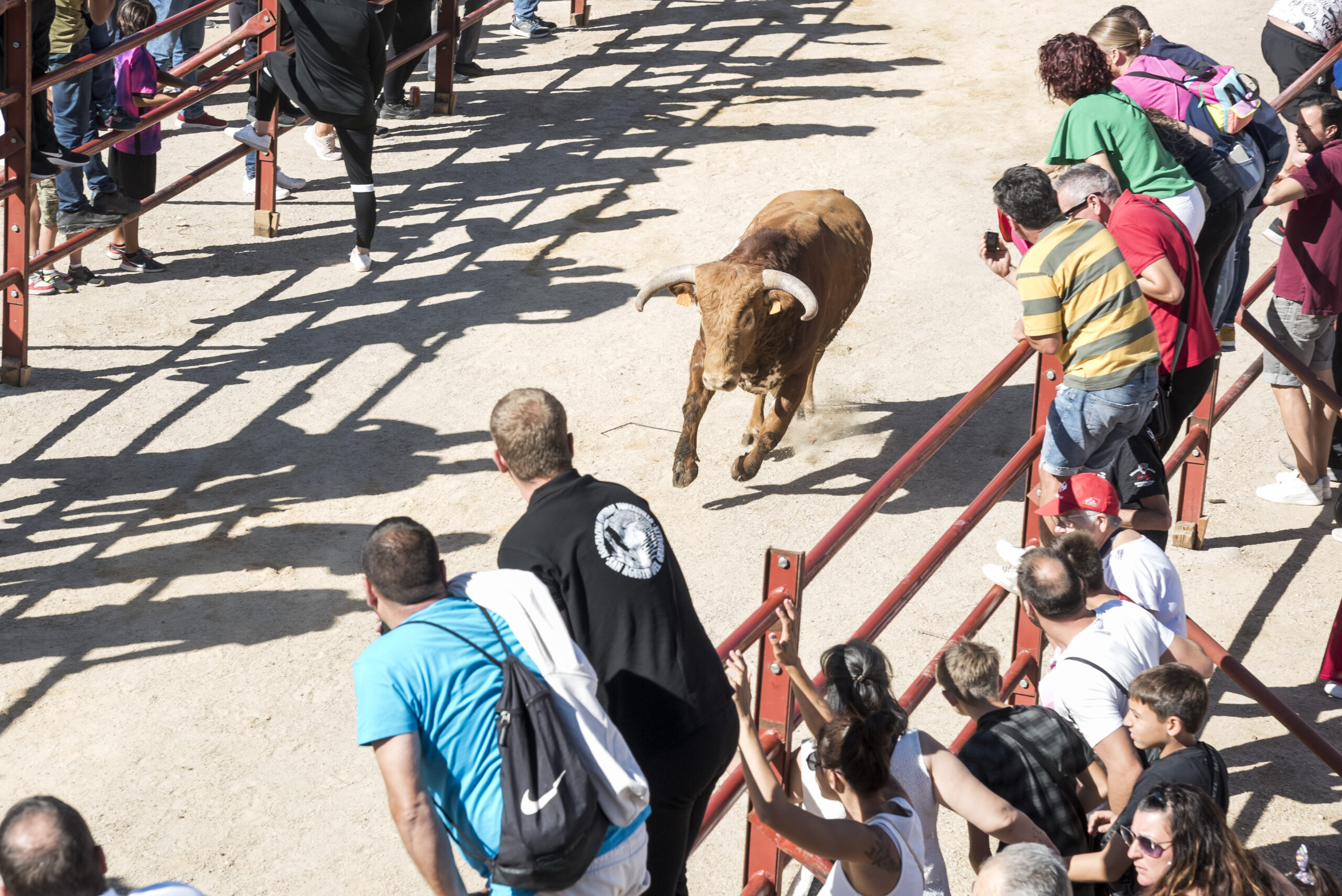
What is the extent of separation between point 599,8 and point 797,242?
9024mm

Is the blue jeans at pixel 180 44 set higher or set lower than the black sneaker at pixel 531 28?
higher

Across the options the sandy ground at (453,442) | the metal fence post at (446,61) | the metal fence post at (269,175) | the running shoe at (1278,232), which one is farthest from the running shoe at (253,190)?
the running shoe at (1278,232)

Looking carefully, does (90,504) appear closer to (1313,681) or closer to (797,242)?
(797,242)

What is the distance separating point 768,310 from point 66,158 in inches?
179

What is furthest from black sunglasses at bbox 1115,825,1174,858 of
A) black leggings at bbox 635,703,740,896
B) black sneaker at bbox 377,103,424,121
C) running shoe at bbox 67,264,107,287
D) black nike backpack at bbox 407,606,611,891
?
black sneaker at bbox 377,103,424,121

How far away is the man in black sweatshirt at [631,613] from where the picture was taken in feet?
10.5

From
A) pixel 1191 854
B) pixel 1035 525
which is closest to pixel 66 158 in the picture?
pixel 1035 525

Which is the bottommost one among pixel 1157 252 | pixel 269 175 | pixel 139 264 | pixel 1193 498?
pixel 1193 498

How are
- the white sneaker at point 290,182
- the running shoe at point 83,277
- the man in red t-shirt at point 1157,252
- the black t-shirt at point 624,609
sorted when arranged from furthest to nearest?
1. the white sneaker at point 290,182
2. the running shoe at point 83,277
3. the man in red t-shirt at point 1157,252
4. the black t-shirt at point 624,609

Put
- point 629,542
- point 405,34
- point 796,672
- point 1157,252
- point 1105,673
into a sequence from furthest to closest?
point 405,34 < point 1157,252 < point 1105,673 < point 796,672 < point 629,542

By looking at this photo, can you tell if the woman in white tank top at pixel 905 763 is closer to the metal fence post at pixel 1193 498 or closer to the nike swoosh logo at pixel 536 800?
the nike swoosh logo at pixel 536 800

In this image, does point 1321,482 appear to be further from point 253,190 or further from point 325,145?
point 325,145

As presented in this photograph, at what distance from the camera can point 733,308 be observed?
727 cm

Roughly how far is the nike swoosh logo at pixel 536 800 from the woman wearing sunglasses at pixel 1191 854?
1704 millimetres
